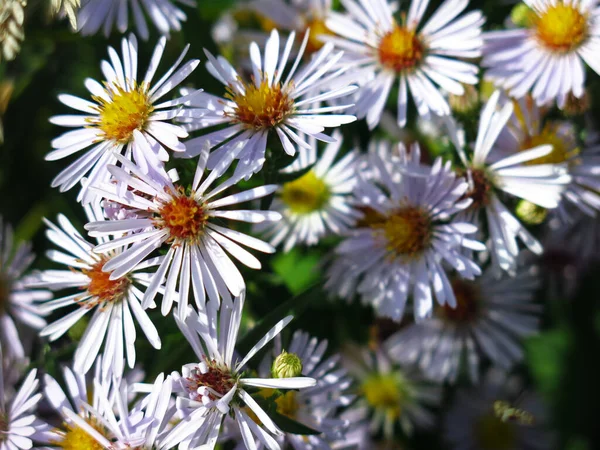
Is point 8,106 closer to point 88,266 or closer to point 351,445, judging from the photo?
point 88,266

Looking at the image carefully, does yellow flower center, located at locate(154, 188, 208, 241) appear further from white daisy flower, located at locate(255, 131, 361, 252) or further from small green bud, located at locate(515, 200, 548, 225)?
small green bud, located at locate(515, 200, 548, 225)

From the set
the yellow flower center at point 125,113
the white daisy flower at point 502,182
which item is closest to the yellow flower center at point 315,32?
the white daisy flower at point 502,182

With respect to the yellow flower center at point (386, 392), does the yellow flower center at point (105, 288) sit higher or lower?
higher

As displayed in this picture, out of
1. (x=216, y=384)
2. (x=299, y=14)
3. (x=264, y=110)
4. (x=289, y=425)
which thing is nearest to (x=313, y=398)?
(x=289, y=425)

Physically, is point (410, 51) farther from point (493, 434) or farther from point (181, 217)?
point (493, 434)

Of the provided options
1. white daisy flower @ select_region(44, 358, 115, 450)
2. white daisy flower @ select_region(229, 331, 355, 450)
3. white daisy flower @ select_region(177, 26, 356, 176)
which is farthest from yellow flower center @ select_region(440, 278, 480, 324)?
white daisy flower @ select_region(44, 358, 115, 450)

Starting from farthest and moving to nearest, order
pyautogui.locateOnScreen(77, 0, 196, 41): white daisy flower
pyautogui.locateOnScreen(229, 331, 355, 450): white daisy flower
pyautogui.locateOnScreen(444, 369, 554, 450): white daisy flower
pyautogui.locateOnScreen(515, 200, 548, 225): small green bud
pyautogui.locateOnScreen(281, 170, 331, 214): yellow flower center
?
pyautogui.locateOnScreen(444, 369, 554, 450): white daisy flower
pyautogui.locateOnScreen(281, 170, 331, 214): yellow flower center
pyautogui.locateOnScreen(77, 0, 196, 41): white daisy flower
pyautogui.locateOnScreen(515, 200, 548, 225): small green bud
pyautogui.locateOnScreen(229, 331, 355, 450): white daisy flower

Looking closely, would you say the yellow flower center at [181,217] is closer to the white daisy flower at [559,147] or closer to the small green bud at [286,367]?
the small green bud at [286,367]
